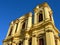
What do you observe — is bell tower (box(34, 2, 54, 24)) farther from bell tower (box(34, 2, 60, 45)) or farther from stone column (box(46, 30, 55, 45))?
stone column (box(46, 30, 55, 45))

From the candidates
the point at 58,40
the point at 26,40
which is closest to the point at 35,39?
the point at 26,40

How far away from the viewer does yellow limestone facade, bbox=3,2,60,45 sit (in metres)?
27.4

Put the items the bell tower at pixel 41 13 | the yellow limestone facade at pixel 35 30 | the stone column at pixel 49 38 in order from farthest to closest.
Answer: the bell tower at pixel 41 13 → the yellow limestone facade at pixel 35 30 → the stone column at pixel 49 38

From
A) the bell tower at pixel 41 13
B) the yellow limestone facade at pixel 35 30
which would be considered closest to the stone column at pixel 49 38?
the yellow limestone facade at pixel 35 30

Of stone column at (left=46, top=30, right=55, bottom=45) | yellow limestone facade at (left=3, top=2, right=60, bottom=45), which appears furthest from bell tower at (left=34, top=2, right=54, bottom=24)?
stone column at (left=46, top=30, right=55, bottom=45)

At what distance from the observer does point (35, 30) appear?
29.8m

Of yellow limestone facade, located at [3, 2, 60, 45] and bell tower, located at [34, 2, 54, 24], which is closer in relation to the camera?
yellow limestone facade, located at [3, 2, 60, 45]

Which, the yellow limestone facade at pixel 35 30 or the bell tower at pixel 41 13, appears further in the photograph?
the bell tower at pixel 41 13

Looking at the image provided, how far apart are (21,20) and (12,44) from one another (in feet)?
24.5

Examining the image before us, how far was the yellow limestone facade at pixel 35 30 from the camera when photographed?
90.0 ft

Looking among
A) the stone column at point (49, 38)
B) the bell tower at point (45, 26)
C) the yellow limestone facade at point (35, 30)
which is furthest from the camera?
the yellow limestone facade at point (35, 30)

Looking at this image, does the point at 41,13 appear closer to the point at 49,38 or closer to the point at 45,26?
the point at 45,26

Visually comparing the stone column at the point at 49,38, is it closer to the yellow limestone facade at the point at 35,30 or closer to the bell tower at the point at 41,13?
the yellow limestone facade at the point at 35,30

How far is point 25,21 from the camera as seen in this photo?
1417 inches
